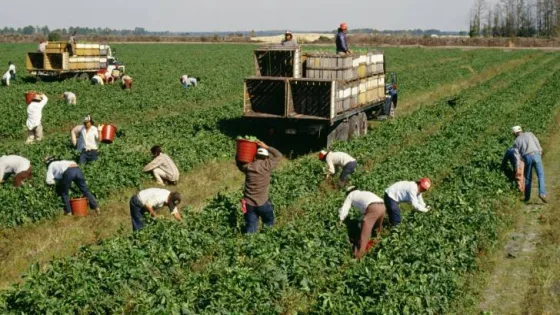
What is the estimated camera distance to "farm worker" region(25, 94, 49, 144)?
19688 millimetres

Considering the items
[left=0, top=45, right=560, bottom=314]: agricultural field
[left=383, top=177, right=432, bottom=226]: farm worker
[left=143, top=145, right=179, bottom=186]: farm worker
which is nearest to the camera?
[left=0, top=45, right=560, bottom=314]: agricultural field

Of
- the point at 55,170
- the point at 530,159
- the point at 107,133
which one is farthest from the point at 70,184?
the point at 530,159

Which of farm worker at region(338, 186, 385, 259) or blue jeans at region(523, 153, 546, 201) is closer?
farm worker at region(338, 186, 385, 259)

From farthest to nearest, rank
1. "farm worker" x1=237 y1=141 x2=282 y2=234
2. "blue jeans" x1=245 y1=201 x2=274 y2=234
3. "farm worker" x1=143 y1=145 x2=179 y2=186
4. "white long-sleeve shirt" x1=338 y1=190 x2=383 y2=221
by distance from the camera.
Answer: "farm worker" x1=143 y1=145 x2=179 y2=186 → "blue jeans" x1=245 y1=201 x2=274 y2=234 → "farm worker" x1=237 y1=141 x2=282 y2=234 → "white long-sleeve shirt" x1=338 y1=190 x2=383 y2=221

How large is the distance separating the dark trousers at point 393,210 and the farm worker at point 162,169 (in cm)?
601

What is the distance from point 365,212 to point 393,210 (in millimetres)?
983

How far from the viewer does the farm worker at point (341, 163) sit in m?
15.1

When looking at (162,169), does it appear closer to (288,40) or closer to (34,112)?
(34,112)

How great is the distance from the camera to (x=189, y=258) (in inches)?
416

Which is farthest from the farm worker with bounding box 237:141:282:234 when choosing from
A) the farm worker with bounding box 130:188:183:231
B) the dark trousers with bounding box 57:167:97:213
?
the dark trousers with bounding box 57:167:97:213

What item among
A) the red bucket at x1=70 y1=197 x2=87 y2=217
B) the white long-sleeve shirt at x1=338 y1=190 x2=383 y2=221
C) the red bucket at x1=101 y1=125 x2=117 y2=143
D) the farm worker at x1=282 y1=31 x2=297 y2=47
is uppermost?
the farm worker at x1=282 y1=31 x2=297 y2=47

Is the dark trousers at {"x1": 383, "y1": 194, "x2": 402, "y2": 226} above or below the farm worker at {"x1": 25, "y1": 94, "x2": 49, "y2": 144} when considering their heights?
below

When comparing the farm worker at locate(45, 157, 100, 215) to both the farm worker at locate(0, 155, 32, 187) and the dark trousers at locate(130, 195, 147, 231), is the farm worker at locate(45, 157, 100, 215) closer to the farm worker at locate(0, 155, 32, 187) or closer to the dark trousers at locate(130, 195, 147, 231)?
the farm worker at locate(0, 155, 32, 187)

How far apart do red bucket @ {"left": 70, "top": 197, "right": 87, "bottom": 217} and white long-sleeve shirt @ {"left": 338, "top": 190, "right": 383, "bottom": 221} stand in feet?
19.1
